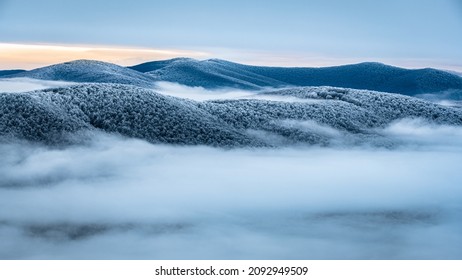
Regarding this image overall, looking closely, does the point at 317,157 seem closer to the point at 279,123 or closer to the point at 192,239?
the point at 279,123

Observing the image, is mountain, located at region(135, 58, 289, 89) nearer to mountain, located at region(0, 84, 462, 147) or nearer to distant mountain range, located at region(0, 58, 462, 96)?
distant mountain range, located at region(0, 58, 462, 96)

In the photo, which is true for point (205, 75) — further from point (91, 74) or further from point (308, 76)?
point (91, 74)

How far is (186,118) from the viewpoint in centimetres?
1709

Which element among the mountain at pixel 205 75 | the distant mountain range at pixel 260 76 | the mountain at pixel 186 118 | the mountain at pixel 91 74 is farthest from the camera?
the mountain at pixel 205 75

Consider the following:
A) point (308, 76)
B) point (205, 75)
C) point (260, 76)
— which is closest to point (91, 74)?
point (205, 75)

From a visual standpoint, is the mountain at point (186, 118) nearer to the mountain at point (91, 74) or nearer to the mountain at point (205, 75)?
the mountain at point (91, 74)

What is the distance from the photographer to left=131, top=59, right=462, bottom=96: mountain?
40.5 metres

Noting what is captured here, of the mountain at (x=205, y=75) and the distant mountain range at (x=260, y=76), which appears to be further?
the mountain at (x=205, y=75)

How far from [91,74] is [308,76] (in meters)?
22.2

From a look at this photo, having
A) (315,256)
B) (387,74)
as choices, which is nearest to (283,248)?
(315,256)

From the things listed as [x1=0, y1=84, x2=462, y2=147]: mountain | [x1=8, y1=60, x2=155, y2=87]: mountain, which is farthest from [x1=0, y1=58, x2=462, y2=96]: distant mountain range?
[x1=0, y1=84, x2=462, y2=147]: mountain

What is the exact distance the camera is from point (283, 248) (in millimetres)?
6227

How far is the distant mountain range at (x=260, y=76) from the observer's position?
37.1m

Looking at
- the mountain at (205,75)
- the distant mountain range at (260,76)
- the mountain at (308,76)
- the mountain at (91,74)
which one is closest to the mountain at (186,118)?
the mountain at (91,74)
